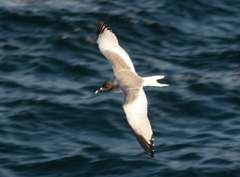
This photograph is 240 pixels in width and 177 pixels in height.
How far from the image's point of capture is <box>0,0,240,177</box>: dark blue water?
47.4 ft

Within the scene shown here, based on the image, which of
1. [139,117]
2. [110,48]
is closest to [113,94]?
[110,48]

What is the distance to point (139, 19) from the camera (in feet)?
63.1

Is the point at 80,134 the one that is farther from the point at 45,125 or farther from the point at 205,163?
the point at 205,163

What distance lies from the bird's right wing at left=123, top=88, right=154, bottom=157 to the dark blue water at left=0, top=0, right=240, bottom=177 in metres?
2.43

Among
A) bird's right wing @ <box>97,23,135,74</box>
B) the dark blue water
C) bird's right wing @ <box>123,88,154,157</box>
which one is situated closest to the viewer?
bird's right wing @ <box>123,88,154,157</box>

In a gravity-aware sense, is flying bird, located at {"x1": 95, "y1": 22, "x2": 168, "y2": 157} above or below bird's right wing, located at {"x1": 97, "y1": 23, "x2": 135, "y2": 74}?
below

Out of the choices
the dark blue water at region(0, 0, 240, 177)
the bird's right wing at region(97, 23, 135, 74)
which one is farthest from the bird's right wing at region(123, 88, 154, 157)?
the dark blue water at region(0, 0, 240, 177)

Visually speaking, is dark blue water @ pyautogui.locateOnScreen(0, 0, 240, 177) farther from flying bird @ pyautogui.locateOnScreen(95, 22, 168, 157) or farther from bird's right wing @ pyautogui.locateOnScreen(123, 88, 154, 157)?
bird's right wing @ pyautogui.locateOnScreen(123, 88, 154, 157)

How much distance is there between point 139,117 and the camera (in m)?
11.7

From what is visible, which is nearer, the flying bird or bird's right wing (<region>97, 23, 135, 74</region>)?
the flying bird

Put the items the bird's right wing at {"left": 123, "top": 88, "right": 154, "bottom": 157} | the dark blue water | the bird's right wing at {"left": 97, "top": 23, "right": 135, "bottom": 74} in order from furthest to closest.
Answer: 1. the dark blue water
2. the bird's right wing at {"left": 97, "top": 23, "right": 135, "bottom": 74}
3. the bird's right wing at {"left": 123, "top": 88, "right": 154, "bottom": 157}

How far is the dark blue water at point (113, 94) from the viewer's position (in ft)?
47.4

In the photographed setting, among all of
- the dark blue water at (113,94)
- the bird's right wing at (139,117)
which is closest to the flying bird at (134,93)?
the bird's right wing at (139,117)

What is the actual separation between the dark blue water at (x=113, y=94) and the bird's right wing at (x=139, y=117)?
95.7 inches
